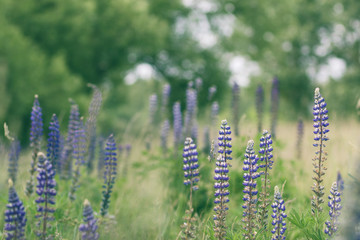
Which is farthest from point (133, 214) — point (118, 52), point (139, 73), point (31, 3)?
point (139, 73)

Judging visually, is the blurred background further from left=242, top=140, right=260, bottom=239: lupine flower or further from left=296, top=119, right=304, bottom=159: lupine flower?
left=242, top=140, right=260, bottom=239: lupine flower

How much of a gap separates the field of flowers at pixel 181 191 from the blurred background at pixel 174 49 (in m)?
10.5

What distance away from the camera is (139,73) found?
24.2m

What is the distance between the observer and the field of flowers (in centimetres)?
230

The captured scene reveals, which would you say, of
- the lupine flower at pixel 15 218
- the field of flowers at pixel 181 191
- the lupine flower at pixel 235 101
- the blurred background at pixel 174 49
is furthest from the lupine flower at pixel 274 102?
the blurred background at pixel 174 49

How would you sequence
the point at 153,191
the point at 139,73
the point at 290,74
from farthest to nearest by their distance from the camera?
the point at 290,74 < the point at 139,73 < the point at 153,191

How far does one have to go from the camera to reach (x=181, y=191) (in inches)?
155

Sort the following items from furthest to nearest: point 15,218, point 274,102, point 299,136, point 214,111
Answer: point 274,102, point 299,136, point 214,111, point 15,218

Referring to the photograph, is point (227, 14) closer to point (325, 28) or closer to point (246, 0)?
point (246, 0)

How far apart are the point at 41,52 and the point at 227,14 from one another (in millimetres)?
14217

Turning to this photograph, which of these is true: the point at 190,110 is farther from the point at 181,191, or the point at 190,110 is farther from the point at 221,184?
the point at 221,184

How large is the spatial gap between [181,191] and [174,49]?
20823mm

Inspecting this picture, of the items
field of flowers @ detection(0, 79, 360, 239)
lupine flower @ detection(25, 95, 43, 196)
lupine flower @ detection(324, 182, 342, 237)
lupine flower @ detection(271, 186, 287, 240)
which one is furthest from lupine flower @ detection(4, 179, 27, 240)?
lupine flower @ detection(324, 182, 342, 237)

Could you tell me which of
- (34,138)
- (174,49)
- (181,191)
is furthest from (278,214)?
(174,49)
